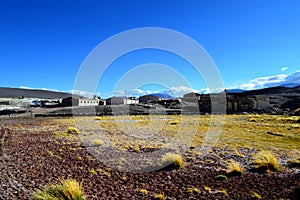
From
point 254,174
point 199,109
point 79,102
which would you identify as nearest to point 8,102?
point 79,102

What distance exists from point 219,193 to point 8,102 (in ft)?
216

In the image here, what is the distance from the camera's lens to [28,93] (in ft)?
297

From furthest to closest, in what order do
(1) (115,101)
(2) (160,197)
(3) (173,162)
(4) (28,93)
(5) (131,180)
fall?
(4) (28,93) → (1) (115,101) → (3) (173,162) → (5) (131,180) → (2) (160,197)

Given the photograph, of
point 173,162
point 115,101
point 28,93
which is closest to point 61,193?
point 173,162

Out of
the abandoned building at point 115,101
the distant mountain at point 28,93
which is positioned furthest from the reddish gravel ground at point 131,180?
the distant mountain at point 28,93

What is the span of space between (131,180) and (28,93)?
300 feet

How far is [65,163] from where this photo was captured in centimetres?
1000

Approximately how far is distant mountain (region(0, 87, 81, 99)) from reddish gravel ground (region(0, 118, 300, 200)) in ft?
265

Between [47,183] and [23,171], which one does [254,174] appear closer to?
[47,183]

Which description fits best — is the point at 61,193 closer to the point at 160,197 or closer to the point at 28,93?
the point at 160,197

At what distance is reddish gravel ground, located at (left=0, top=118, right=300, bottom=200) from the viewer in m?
7.10

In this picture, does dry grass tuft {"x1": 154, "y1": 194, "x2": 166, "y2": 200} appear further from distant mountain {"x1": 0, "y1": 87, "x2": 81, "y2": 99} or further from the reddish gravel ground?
distant mountain {"x1": 0, "y1": 87, "x2": 81, "y2": 99}

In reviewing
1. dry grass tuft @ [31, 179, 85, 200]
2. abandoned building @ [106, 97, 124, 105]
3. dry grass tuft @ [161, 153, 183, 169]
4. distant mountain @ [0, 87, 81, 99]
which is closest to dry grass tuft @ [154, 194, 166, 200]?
dry grass tuft @ [31, 179, 85, 200]

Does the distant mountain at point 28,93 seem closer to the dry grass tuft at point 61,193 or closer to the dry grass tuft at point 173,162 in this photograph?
the dry grass tuft at point 173,162
